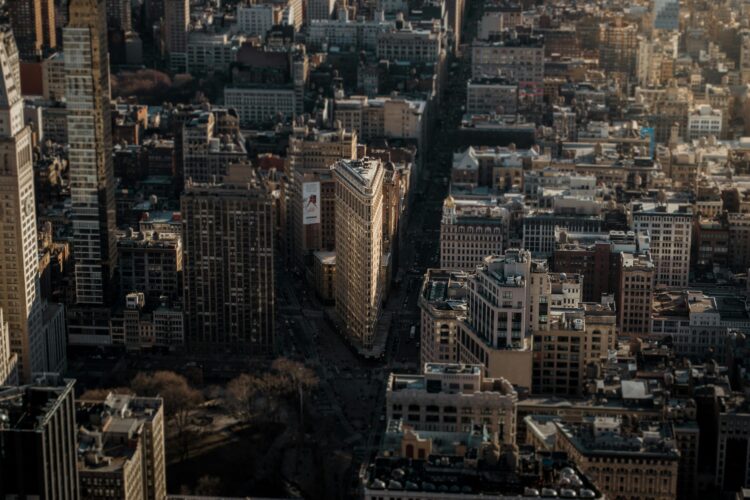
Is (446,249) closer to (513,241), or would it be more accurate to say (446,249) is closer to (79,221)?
(513,241)

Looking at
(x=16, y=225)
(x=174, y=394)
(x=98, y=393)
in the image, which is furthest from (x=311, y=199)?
(x=98, y=393)

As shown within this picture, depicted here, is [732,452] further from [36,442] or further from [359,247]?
[36,442]

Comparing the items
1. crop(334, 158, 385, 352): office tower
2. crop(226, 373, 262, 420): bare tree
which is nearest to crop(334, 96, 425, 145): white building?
crop(334, 158, 385, 352): office tower

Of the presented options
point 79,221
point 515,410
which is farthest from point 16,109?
point 515,410

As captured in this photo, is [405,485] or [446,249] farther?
[446,249]

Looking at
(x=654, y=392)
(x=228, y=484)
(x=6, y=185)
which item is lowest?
(x=228, y=484)

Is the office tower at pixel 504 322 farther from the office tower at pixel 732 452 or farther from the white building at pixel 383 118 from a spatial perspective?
the white building at pixel 383 118

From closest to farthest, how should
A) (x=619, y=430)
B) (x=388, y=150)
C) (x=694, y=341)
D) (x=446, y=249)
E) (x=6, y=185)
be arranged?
(x=619, y=430)
(x=6, y=185)
(x=694, y=341)
(x=446, y=249)
(x=388, y=150)
